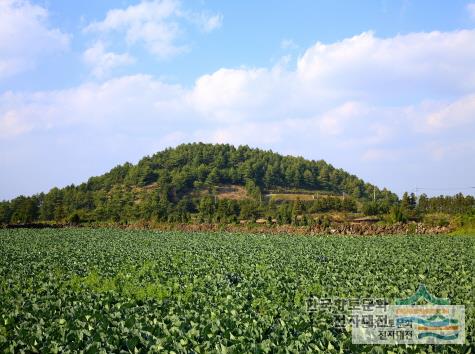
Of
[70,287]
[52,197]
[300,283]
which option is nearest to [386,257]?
[300,283]

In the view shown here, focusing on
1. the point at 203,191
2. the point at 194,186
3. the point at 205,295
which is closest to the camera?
the point at 205,295

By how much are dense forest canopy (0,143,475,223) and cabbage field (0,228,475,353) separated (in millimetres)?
47656

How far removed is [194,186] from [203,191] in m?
3.40

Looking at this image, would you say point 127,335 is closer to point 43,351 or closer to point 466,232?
point 43,351

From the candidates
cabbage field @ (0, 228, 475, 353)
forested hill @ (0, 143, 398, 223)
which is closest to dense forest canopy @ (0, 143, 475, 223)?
forested hill @ (0, 143, 398, 223)

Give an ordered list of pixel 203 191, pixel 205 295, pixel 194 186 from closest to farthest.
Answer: pixel 205 295 < pixel 203 191 < pixel 194 186

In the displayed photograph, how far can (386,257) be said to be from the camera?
850 inches

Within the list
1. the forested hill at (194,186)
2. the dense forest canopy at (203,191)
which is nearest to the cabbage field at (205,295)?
the dense forest canopy at (203,191)

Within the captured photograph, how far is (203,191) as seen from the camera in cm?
12875

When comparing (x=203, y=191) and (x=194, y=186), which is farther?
(x=194, y=186)

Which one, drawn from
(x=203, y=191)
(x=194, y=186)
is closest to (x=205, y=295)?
(x=203, y=191)

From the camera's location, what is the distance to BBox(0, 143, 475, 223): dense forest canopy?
8325 centimetres

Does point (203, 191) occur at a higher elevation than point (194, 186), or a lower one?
lower

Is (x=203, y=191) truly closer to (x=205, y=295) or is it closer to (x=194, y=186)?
(x=194, y=186)
